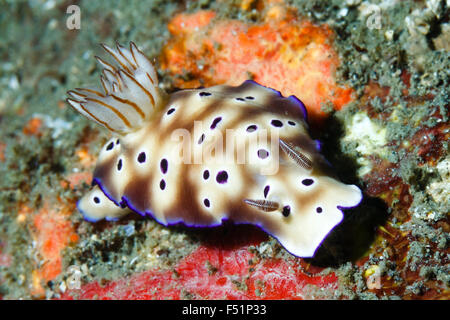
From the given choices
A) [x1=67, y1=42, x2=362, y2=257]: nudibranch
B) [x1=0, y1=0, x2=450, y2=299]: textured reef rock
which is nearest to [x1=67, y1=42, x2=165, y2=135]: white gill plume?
[x1=67, y1=42, x2=362, y2=257]: nudibranch

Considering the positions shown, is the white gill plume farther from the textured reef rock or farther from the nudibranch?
the textured reef rock

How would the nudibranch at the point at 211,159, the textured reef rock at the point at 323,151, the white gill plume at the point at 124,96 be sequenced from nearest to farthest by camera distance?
1. the nudibranch at the point at 211,159
2. the textured reef rock at the point at 323,151
3. the white gill plume at the point at 124,96

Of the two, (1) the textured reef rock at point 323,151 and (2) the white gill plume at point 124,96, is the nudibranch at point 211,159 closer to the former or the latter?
(2) the white gill plume at point 124,96

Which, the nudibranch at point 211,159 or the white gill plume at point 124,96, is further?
the white gill plume at point 124,96

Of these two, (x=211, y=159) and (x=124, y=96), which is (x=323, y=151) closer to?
(x=211, y=159)

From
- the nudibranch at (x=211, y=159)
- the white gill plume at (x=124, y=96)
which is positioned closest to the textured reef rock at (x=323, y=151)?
the nudibranch at (x=211, y=159)

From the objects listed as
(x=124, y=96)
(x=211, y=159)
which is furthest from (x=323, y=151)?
(x=124, y=96)

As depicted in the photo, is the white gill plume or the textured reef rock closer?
the textured reef rock
